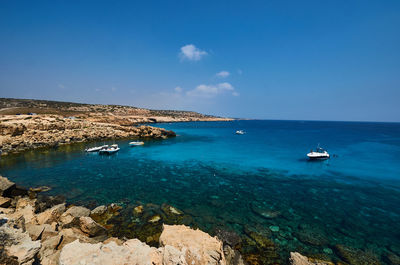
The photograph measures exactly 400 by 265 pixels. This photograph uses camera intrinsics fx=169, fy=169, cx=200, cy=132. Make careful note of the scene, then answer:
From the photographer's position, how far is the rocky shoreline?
4009 cm

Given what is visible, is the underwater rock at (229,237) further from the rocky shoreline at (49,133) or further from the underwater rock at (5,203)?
the rocky shoreline at (49,133)

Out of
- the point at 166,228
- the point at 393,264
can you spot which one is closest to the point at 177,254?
the point at 166,228

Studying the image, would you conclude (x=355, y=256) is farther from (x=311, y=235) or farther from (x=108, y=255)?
(x=108, y=255)

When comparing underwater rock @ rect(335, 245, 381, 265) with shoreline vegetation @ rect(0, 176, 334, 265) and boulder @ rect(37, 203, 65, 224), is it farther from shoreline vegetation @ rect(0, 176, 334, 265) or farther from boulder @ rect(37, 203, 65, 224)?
boulder @ rect(37, 203, 65, 224)

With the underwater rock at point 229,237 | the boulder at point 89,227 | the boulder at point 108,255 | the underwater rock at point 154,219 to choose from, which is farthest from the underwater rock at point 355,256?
the boulder at point 89,227

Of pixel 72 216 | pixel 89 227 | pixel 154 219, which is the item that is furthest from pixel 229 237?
pixel 72 216

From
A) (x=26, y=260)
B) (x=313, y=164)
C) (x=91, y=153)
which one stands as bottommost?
(x=91, y=153)

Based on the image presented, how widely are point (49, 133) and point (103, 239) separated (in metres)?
52.9

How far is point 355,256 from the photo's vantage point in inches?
437

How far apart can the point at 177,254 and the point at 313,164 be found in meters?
37.2

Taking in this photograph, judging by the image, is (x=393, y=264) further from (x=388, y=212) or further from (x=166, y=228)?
(x=166, y=228)

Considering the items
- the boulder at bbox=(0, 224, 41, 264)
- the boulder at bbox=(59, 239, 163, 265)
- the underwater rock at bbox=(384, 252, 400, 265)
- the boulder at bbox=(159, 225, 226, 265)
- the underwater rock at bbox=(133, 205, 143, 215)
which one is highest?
the boulder at bbox=(0, 224, 41, 264)

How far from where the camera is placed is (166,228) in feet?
32.2

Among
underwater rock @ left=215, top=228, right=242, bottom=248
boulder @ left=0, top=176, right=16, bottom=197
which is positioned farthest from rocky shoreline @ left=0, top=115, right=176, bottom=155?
underwater rock @ left=215, top=228, right=242, bottom=248
